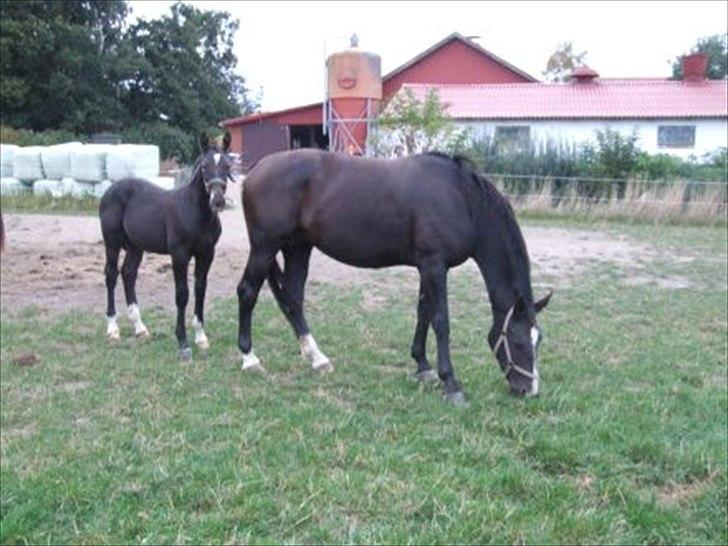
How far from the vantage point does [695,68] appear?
33.8 m

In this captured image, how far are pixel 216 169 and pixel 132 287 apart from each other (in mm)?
1870

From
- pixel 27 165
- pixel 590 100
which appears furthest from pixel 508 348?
pixel 590 100

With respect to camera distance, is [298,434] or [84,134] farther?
[84,134]

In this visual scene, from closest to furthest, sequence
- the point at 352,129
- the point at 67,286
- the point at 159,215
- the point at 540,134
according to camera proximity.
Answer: the point at 159,215
the point at 67,286
the point at 540,134
the point at 352,129

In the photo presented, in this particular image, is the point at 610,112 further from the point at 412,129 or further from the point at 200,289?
the point at 200,289

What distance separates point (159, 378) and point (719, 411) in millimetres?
3751

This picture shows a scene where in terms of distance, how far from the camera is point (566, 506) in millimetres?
3766

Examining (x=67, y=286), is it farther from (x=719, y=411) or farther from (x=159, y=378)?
(x=719, y=411)

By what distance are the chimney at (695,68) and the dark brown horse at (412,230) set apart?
31572 millimetres

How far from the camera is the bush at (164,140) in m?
27.4

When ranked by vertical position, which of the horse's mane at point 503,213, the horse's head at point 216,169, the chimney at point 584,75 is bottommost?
the horse's mane at point 503,213

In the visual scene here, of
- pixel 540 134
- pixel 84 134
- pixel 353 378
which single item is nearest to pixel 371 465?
pixel 353 378

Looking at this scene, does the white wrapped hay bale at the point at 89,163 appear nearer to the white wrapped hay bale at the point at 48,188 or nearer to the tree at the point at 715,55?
the white wrapped hay bale at the point at 48,188

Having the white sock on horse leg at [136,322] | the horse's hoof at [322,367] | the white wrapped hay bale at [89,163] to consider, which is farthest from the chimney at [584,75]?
the horse's hoof at [322,367]
